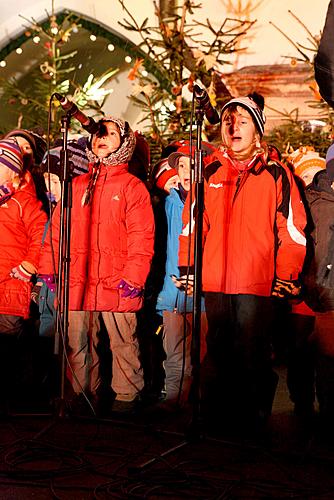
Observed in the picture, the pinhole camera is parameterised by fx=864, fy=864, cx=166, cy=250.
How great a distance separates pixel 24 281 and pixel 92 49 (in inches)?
257

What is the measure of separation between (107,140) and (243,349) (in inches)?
67.9

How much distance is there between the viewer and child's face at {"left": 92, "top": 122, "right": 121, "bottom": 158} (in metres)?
5.68

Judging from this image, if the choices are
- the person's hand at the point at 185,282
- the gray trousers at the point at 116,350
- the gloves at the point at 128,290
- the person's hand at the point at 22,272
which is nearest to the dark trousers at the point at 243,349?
the person's hand at the point at 185,282

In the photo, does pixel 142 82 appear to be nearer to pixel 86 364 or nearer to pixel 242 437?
pixel 86 364

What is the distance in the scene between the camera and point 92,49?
38.6 ft

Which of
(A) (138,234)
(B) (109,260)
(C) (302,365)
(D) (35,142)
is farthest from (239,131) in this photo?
(D) (35,142)

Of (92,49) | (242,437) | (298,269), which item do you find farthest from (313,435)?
(92,49)

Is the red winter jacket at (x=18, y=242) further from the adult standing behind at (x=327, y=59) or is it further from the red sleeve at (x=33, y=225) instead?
the adult standing behind at (x=327, y=59)

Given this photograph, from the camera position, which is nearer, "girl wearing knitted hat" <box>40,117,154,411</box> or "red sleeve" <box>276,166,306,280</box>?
"red sleeve" <box>276,166,306,280</box>

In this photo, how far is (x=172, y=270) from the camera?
576 centimetres

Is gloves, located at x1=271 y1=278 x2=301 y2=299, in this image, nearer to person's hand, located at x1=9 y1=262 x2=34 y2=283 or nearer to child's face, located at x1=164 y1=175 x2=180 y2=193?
child's face, located at x1=164 y1=175 x2=180 y2=193

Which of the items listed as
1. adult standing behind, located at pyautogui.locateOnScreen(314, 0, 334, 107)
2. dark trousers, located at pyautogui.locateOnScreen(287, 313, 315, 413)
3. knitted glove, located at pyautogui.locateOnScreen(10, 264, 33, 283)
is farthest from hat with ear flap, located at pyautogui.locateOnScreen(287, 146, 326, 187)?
adult standing behind, located at pyautogui.locateOnScreen(314, 0, 334, 107)

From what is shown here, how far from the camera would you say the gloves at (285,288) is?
4.84 metres

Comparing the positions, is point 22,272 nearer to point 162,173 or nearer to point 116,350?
point 116,350
